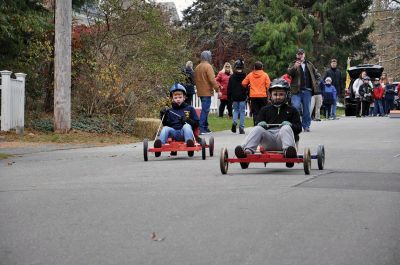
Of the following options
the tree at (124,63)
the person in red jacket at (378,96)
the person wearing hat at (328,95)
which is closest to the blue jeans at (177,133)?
the tree at (124,63)

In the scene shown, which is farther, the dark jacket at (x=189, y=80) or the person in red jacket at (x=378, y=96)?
the person in red jacket at (x=378, y=96)

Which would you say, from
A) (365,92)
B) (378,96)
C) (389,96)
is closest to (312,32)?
(389,96)

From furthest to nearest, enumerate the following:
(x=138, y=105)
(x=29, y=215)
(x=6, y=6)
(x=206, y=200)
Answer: (x=138, y=105)
(x=6, y=6)
(x=206, y=200)
(x=29, y=215)

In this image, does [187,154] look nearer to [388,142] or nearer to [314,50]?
[388,142]

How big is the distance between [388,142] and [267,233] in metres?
12.6

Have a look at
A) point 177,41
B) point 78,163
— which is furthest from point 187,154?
point 177,41

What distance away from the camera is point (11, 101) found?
22.1 meters

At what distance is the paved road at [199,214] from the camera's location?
21.8ft

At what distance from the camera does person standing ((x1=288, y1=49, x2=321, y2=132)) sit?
23.3 meters

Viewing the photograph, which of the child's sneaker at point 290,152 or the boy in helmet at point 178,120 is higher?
the boy in helmet at point 178,120

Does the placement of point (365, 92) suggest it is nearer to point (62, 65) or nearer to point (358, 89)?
point (358, 89)

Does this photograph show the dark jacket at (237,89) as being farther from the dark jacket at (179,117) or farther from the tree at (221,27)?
the tree at (221,27)

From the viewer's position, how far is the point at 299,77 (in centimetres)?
2348

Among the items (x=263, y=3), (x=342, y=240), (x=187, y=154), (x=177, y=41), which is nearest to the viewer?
(x=342, y=240)
